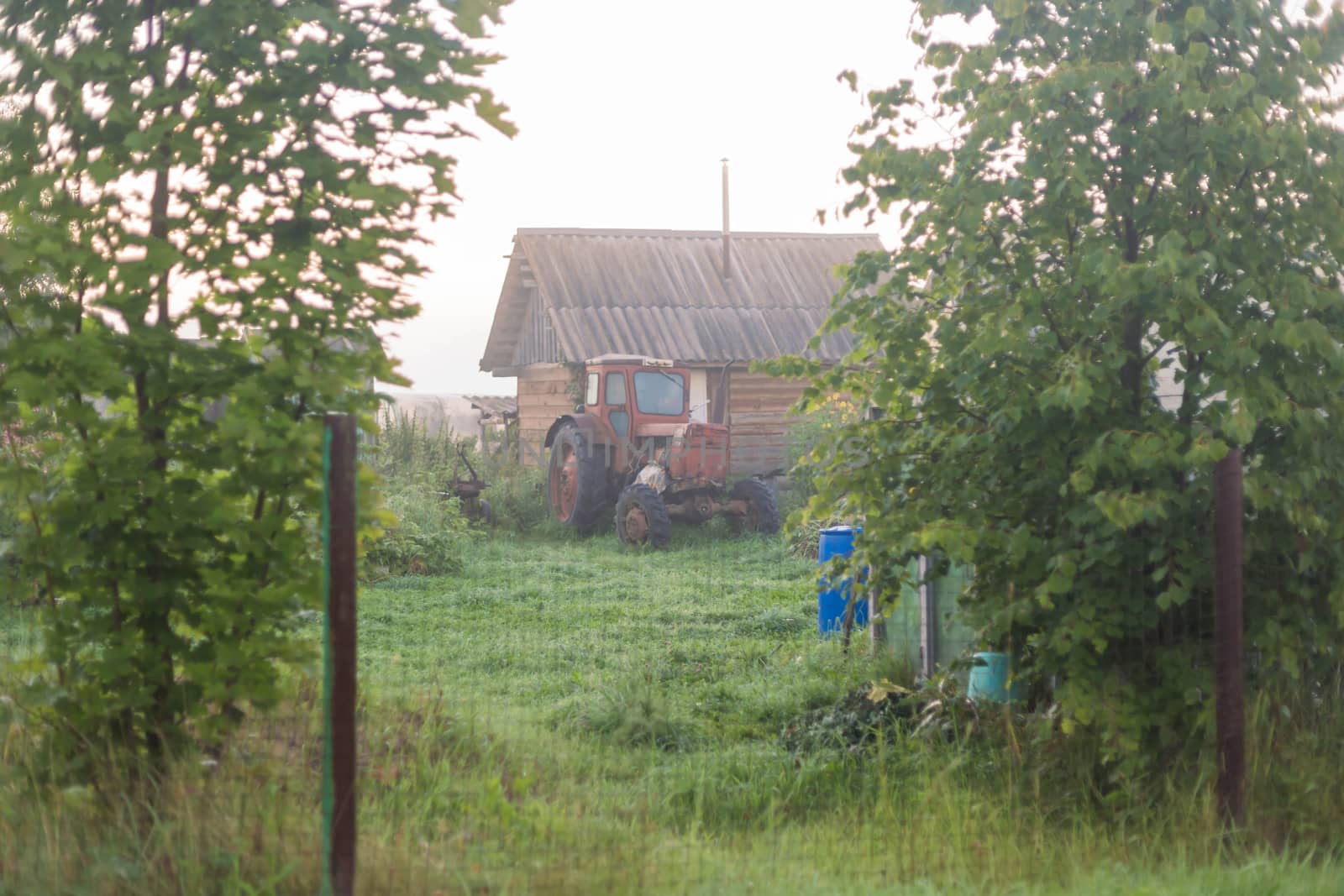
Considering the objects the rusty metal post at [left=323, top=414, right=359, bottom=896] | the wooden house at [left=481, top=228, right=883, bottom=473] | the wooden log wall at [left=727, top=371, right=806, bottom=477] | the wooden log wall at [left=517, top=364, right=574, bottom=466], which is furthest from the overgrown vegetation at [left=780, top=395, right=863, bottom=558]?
the rusty metal post at [left=323, top=414, right=359, bottom=896]

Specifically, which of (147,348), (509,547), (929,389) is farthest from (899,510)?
(509,547)

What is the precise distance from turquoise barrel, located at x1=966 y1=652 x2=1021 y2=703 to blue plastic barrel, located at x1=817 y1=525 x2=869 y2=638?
97.1 inches

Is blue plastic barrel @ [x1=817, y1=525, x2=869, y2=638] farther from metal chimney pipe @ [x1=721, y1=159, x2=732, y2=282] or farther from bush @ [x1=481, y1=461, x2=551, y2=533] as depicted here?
metal chimney pipe @ [x1=721, y1=159, x2=732, y2=282]

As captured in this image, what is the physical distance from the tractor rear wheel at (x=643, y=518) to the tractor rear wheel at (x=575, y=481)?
1384 mm

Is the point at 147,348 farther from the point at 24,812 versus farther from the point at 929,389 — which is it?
the point at 929,389

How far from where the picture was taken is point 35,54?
4.07 meters

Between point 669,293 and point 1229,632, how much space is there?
2099 centimetres

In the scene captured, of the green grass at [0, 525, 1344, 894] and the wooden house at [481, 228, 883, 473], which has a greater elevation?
the wooden house at [481, 228, 883, 473]

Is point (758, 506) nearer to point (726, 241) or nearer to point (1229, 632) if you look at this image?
point (726, 241)

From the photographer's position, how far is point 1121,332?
5332 millimetres

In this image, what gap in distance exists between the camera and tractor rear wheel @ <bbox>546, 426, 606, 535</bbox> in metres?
18.9

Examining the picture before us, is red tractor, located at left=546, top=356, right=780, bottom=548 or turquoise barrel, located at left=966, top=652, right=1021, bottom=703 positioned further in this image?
red tractor, located at left=546, top=356, right=780, bottom=548

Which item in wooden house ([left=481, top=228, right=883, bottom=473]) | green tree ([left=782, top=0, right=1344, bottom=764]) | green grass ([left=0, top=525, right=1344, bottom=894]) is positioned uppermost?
wooden house ([left=481, top=228, right=883, bottom=473])

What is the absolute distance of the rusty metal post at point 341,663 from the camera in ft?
11.9
